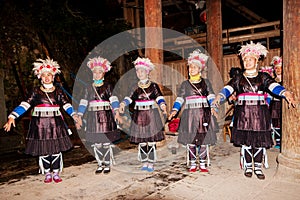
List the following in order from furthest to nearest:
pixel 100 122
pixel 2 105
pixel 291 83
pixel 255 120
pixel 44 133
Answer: pixel 2 105, pixel 100 122, pixel 44 133, pixel 255 120, pixel 291 83

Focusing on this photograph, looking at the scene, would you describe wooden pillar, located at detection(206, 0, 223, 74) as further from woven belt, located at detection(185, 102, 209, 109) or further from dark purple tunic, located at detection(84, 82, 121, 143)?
dark purple tunic, located at detection(84, 82, 121, 143)

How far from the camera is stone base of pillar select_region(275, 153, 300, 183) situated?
3365mm

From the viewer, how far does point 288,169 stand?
3441 mm

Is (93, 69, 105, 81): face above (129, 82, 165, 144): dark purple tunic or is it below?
above

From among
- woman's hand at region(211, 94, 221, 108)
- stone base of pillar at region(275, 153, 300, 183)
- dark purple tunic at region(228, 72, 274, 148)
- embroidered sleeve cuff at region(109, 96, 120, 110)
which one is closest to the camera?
stone base of pillar at region(275, 153, 300, 183)

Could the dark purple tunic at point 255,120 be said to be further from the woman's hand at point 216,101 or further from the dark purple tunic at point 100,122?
the dark purple tunic at point 100,122

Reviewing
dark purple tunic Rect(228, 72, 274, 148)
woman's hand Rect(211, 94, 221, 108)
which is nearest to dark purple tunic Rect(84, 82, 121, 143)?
woman's hand Rect(211, 94, 221, 108)

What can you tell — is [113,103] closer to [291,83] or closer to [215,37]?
[291,83]

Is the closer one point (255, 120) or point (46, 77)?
point (255, 120)

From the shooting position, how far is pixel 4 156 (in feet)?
17.9

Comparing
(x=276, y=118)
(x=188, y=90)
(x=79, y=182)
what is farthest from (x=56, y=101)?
(x=276, y=118)

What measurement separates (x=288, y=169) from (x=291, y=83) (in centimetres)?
127

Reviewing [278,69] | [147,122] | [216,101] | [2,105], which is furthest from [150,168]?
[2,105]

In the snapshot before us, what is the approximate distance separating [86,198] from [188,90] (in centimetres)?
231
